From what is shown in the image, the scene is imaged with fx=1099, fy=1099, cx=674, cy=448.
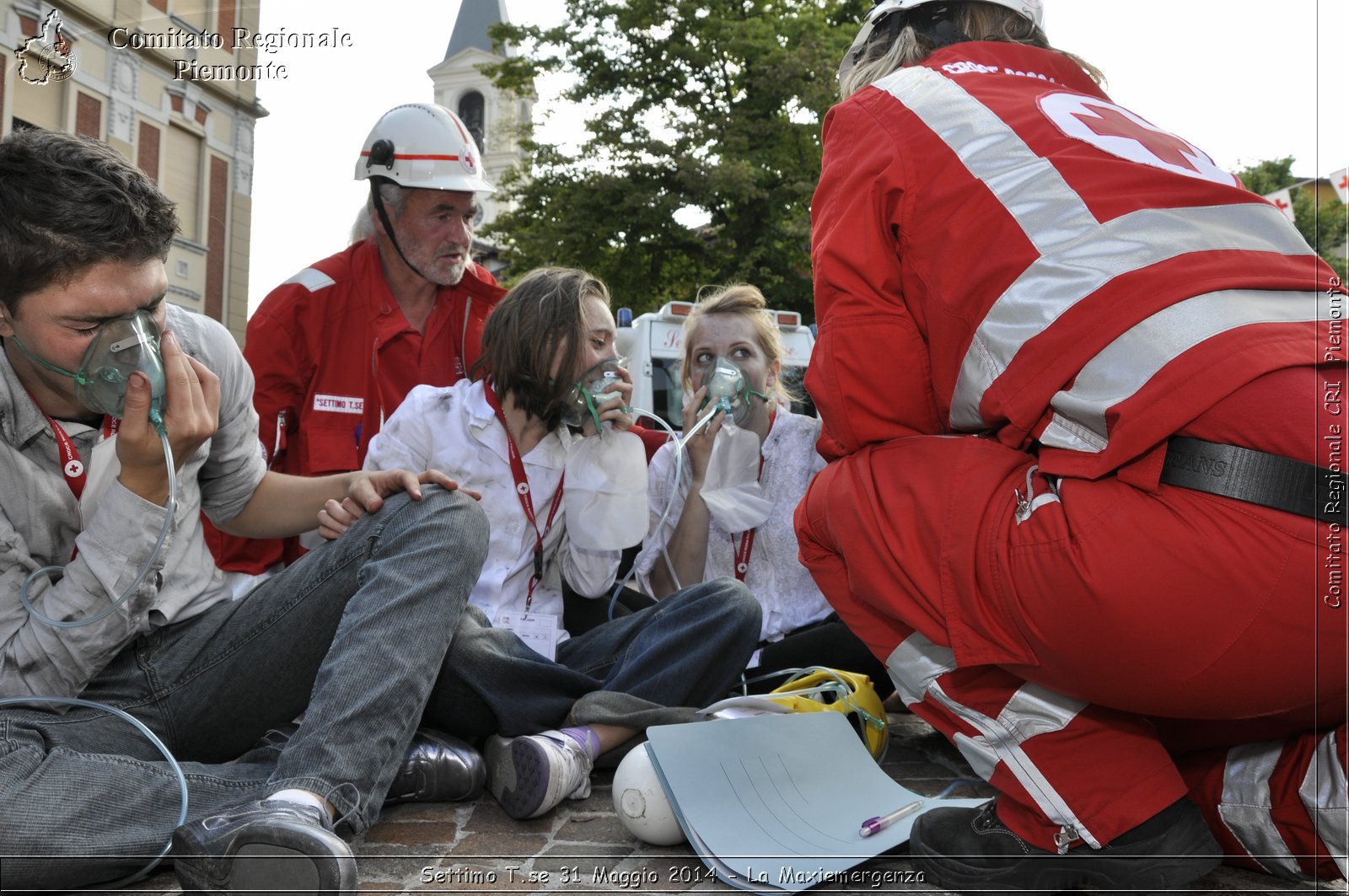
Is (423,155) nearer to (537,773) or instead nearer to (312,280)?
(312,280)

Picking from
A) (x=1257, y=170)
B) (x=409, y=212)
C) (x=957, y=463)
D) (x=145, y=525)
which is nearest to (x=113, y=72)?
(x=409, y=212)

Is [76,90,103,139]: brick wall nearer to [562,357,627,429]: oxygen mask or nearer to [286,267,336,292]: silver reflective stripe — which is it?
[286,267,336,292]: silver reflective stripe

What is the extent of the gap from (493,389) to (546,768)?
1.49 metres

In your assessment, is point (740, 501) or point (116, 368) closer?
point (116, 368)

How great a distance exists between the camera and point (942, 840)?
7.44 ft

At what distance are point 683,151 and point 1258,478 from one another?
60.8ft

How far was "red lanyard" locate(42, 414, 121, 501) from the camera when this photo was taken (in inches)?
97.7

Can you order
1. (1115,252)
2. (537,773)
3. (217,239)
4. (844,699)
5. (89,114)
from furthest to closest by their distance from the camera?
(217,239) → (89,114) → (844,699) → (537,773) → (1115,252)

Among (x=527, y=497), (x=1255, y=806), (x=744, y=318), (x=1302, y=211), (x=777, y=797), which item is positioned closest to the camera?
(x=1255, y=806)

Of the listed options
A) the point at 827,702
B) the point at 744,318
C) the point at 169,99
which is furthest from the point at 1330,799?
the point at 169,99

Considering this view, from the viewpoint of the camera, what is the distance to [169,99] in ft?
50.8

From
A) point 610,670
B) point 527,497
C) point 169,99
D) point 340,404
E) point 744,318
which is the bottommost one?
point 610,670

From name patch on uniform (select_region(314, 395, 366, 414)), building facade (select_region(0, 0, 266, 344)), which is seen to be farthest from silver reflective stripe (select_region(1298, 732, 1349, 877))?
building facade (select_region(0, 0, 266, 344))

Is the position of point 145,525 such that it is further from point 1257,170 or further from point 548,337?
point 1257,170
